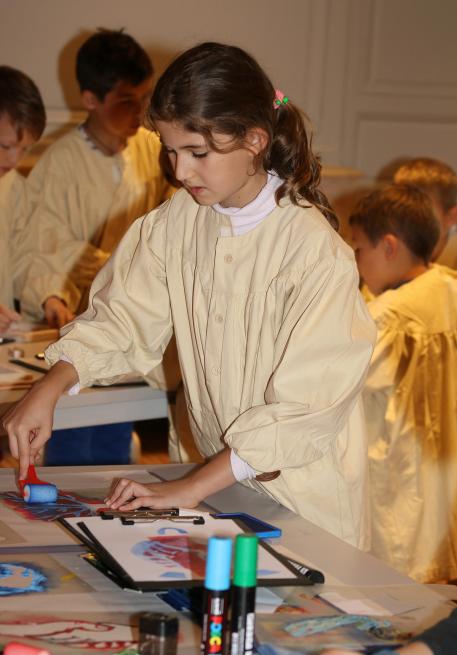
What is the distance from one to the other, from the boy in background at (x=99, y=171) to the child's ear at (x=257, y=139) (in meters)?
1.87

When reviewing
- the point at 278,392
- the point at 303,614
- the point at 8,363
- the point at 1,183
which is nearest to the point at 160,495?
the point at 278,392

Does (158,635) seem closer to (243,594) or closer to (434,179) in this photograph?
(243,594)

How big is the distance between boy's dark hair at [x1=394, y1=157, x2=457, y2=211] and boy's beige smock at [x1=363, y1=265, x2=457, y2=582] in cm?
71

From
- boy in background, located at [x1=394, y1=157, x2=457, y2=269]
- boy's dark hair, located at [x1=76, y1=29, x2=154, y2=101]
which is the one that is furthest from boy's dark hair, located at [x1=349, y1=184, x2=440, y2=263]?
boy's dark hair, located at [x1=76, y1=29, x2=154, y2=101]

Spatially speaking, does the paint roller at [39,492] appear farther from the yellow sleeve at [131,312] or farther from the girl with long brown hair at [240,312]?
the yellow sleeve at [131,312]

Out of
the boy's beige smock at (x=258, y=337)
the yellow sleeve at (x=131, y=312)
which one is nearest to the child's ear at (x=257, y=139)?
the boy's beige smock at (x=258, y=337)

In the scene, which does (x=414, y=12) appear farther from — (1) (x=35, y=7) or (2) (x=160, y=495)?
(2) (x=160, y=495)

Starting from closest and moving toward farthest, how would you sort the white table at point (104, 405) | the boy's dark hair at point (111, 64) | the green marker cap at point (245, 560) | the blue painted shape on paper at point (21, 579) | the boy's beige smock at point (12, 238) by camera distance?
the green marker cap at point (245, 560)
the blue painted shape on paper at point (21, 579)
the white table at point (104, 405)
the boy's beige smock at point (12, 238)
the boy's dark hair at point (111, 64)

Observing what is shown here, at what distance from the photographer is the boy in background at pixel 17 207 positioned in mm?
3266

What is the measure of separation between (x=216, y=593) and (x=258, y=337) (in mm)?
808

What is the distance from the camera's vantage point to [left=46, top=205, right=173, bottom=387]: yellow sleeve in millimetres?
1944

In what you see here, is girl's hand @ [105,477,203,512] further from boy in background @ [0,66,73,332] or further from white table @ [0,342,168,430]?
boy in background @ [0,66,73,332]

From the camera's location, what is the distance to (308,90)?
5.25 metres

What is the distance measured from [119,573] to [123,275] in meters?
0.75
